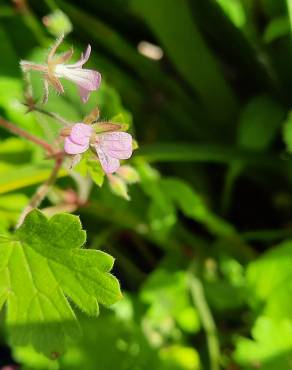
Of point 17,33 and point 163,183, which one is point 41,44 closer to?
point 17,33

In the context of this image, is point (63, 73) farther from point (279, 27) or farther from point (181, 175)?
point (181, 175)

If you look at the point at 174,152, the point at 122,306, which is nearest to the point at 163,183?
the point at 174,152

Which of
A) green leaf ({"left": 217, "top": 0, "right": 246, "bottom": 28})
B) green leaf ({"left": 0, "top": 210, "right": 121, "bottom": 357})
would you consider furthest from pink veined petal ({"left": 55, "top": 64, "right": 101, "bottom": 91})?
green leaf ({"left": 217, "top": 0, "right": 246, "bottom": 28})

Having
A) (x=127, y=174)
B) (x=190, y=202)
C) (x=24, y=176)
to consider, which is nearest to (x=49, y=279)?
(x=127, y=174)

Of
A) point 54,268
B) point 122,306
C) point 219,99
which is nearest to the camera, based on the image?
point 54,268

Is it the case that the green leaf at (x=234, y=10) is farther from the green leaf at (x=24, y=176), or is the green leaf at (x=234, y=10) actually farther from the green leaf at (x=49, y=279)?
the green leaf at (x=49, y=279)

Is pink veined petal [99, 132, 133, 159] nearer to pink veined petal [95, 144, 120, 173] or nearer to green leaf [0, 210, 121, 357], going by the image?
pink veined petal [95, 144, 120, 173]
